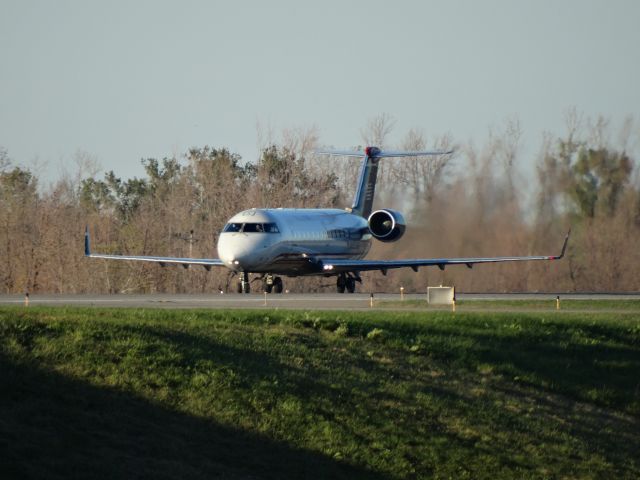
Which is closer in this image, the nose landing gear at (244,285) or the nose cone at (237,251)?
the nose cone at (237,251)

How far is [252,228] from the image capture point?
44.9m

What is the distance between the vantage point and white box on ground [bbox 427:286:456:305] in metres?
33.9

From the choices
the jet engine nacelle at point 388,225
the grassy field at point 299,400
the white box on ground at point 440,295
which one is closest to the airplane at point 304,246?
the jet engine nacelle at point 388,225

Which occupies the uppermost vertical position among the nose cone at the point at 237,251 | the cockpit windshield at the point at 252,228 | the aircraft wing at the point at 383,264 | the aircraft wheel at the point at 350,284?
the cockpit windshield at the point at 252,228

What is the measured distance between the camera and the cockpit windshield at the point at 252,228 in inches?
1766

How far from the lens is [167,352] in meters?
20.0

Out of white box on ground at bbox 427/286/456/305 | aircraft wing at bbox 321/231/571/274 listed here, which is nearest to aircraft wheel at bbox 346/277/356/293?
aircraft wing at bbox 321/231/571/274

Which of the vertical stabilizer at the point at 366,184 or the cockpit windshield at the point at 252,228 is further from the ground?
the vertical stabilizer at the point at 366,184

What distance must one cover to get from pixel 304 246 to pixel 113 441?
3144cm

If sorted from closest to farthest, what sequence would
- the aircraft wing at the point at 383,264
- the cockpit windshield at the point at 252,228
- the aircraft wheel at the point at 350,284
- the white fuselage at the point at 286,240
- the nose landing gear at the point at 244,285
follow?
the white fuselage at the point at 286,240 → the cockpit windshield at the point at 252,228 → the nose landing gear at the point at 244,285 → the aircraft wing at the point at 383,264 → the aircraft wheel at the point at 350,284

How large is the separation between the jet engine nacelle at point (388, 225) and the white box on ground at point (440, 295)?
1579cm

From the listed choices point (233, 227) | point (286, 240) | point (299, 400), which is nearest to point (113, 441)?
point (299, 400)

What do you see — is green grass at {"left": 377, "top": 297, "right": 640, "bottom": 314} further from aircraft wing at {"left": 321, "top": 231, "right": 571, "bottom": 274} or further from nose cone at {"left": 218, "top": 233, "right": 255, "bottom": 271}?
aircraft wing at {"left": 321, "top": 231, "right": 571, "bottom": 274}

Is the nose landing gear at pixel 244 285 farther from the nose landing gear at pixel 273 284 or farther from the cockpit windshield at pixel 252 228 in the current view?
the nose landing gear at pixel 273 284
